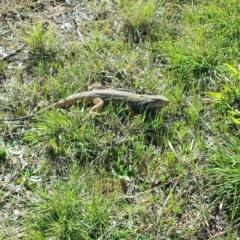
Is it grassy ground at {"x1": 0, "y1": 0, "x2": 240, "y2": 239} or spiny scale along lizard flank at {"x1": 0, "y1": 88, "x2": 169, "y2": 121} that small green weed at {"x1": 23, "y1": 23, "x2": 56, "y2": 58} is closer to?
grassy ground at {"x1": 0, "y1": 0, "x2": 240, "y2": 239}

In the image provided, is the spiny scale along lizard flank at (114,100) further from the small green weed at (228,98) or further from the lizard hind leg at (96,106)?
the small green weed at (228,98)

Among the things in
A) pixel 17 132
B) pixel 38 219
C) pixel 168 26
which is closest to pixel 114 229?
pixel 38 219

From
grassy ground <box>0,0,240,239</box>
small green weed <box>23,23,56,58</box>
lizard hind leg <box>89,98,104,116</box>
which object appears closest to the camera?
grassy ground <box>0,0,240,239</box>

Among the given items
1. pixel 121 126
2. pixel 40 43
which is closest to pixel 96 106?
pixel 121 126

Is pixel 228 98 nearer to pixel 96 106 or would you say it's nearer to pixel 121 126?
pixel 121 126

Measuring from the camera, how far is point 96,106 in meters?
4.15

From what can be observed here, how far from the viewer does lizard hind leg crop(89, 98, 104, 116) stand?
4.11 metres

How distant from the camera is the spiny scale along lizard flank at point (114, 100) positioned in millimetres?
4148

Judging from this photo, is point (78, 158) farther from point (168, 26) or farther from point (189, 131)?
point (168, 26)

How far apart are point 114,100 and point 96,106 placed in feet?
0.55

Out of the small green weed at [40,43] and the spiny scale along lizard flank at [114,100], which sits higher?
the small green weed at [40,43]

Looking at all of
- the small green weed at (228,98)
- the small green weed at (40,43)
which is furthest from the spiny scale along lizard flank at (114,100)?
the small green weed at (40,43)

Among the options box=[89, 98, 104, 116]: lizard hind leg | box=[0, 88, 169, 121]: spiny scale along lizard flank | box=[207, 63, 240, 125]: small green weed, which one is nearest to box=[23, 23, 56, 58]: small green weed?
box=[0, 88, 169, 121]: spiny scale along lizard flank

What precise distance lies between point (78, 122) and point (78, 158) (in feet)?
1.01
